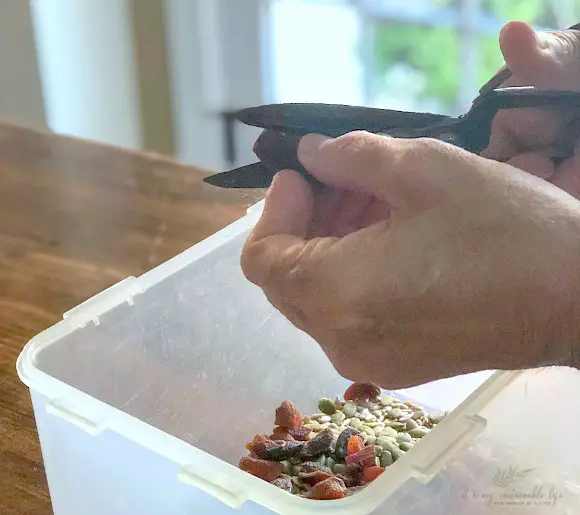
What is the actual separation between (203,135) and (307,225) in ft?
4.56

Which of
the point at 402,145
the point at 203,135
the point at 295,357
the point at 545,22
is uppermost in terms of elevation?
the point at 402,145

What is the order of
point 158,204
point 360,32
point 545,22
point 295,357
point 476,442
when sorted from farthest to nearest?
1. point 360,32
2. point 545,22
3. point 158,204
4. point 295,357
5. point 476,442

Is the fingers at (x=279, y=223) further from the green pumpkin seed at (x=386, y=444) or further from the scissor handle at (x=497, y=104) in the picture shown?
the green pumpkin seed at (x=386, y=444)

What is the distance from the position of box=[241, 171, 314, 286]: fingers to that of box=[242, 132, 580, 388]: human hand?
0.02 metres

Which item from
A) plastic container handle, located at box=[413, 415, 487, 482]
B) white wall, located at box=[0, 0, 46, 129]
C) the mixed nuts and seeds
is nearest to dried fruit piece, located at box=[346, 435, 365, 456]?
the mixed nuts and seeds

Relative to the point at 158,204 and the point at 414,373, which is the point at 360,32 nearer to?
the point at 158,204

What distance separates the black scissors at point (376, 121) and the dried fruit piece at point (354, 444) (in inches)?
9.3

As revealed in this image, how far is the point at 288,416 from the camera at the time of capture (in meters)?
0.60

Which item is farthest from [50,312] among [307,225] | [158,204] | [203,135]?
[203,135]

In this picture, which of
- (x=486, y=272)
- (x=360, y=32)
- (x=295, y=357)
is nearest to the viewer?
(x=486, y=272)

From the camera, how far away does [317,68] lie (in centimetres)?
173

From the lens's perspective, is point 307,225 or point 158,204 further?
point 158,204

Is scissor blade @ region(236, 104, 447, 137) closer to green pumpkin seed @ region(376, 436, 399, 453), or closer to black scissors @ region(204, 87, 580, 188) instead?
black scissors @ region(204, 87, 580, 188)

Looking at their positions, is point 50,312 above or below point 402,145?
below
